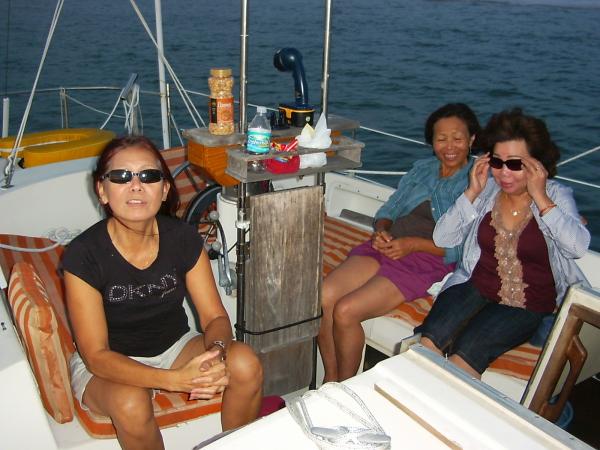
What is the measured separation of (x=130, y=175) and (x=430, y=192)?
1.67 m

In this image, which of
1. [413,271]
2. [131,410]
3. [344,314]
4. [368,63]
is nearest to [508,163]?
[413,271]

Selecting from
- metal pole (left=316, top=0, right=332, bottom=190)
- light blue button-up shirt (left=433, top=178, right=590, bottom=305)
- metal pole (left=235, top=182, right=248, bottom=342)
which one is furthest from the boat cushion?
light blue button-up shirt (left=433, top=178, right=590, bottom=305)

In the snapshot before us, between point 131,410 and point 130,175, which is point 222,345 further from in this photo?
point 130,175

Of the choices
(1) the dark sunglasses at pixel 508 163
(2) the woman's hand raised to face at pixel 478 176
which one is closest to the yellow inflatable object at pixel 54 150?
(2) the woman's hand raised to face at pixel 478 176

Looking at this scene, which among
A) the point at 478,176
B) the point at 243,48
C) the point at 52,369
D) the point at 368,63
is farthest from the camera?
the point at 368,63

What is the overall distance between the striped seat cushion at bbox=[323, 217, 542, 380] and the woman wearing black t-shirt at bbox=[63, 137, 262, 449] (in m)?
1.00

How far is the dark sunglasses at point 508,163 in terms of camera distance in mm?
2490

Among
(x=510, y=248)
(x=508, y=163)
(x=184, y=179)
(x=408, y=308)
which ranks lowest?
(x=408, y=308)

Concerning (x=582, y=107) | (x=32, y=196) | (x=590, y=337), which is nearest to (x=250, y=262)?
(x=590, y=337)

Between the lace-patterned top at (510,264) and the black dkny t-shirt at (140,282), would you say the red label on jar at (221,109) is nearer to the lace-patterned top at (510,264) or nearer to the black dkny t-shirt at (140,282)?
the black dkny t-shirt at (140,282)

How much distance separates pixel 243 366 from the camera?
7.14 feet

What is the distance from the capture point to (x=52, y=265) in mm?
3410

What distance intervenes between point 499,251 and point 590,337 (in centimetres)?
60

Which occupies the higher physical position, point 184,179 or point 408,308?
point 184,179
